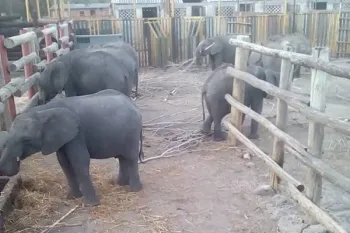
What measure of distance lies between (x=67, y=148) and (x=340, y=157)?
13.4 feet

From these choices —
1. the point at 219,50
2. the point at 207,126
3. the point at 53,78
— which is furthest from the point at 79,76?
the point at 219,50

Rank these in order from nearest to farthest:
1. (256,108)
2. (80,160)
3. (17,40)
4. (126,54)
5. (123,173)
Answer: (80,160) → (123,173) → (17,40) → (256,108) → (126,54)

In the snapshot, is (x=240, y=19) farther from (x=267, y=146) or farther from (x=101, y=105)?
(x=101, y=105)

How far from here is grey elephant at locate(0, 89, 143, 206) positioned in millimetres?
4199

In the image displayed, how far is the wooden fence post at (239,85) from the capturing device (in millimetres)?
6539

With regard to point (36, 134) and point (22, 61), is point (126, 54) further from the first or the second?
point (36, 134)

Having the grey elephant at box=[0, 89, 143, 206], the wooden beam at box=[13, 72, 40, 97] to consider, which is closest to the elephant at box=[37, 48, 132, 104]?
the wooden beam at box=[13, 72, 40, 97]

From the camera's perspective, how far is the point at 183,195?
518 centimetres

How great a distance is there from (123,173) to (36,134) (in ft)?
4.63

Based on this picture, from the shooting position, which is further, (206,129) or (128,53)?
(128,53)

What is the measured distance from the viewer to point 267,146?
6953 millimetres

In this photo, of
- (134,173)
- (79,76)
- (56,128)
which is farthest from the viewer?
(79,76)

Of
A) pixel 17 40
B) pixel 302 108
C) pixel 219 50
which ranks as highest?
pixel 17 40

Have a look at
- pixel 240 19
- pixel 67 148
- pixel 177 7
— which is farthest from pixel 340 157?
pixel 177 7
